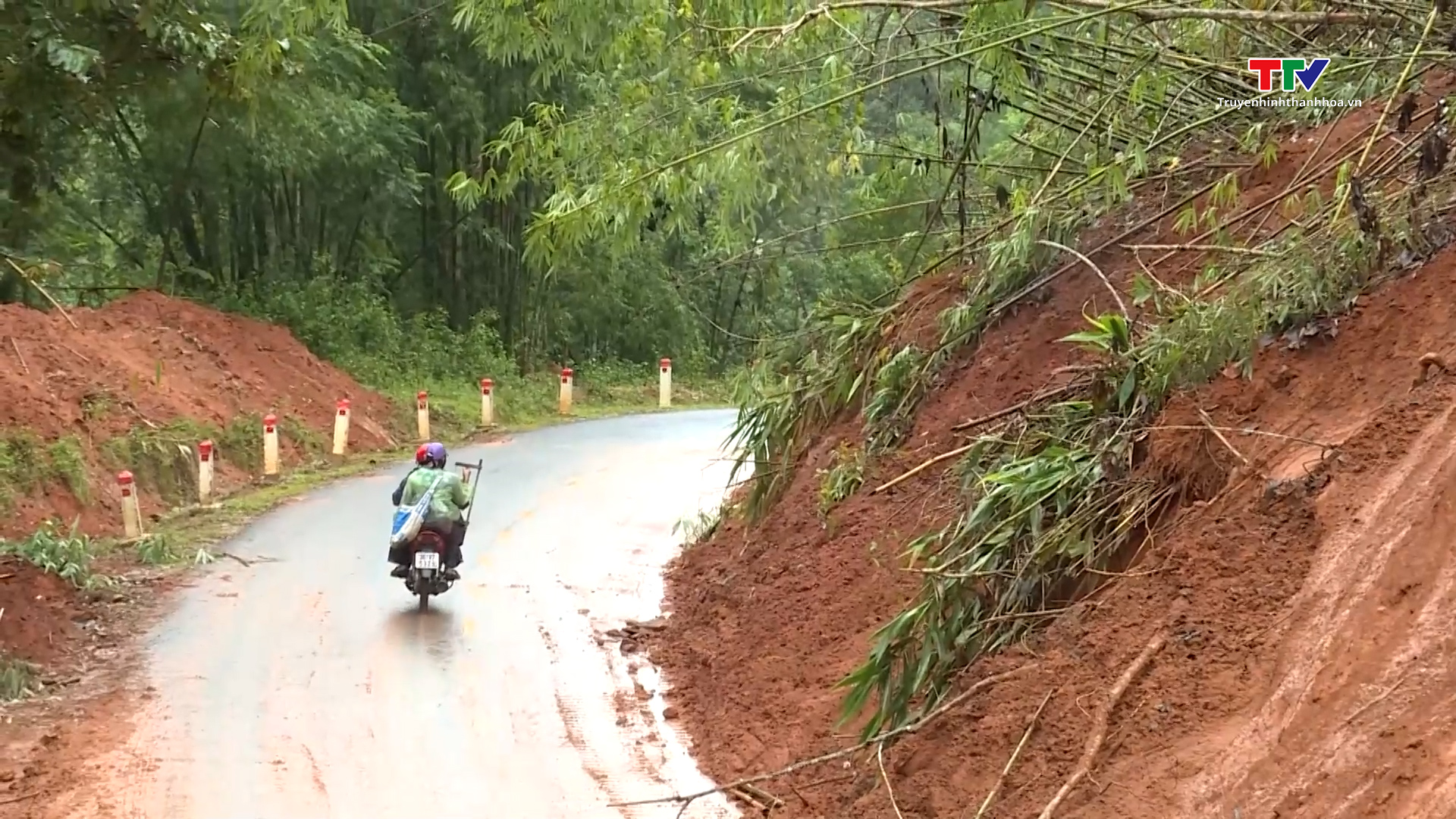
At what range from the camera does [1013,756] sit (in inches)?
207

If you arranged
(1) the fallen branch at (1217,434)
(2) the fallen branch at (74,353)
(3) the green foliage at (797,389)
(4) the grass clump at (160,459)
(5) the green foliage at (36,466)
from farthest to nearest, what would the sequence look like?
A: (2) the fallen branch at (74,353)
(4) the grass clump at (160,459)
(5) the green foliage at (36,466)
(3) the green foliage at (797,389)
(1) the fallen branch at (1217,434)

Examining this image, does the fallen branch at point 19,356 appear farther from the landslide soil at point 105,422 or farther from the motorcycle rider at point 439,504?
the motorcycle rider at point 439,504

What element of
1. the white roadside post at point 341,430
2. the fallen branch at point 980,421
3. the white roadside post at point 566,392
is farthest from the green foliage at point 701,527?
the white roadside post at point 566,392

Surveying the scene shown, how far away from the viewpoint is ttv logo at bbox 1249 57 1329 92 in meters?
8.40

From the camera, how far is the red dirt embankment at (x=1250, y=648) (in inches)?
165

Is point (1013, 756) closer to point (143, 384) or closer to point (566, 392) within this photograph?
point (143, 384)

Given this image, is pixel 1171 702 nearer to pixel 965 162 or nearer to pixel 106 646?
pixel 965 162

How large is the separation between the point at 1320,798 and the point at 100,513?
42.0 ft

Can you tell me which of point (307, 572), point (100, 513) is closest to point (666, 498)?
point (307, 572)

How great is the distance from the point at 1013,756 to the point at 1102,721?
0.41 m

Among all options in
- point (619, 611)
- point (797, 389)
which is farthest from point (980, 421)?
point (619, 611)

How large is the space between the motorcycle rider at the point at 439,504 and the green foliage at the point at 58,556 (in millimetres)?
2472

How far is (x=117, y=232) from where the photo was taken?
87.7 feet

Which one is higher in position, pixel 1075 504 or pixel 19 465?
pixel 1075 504
